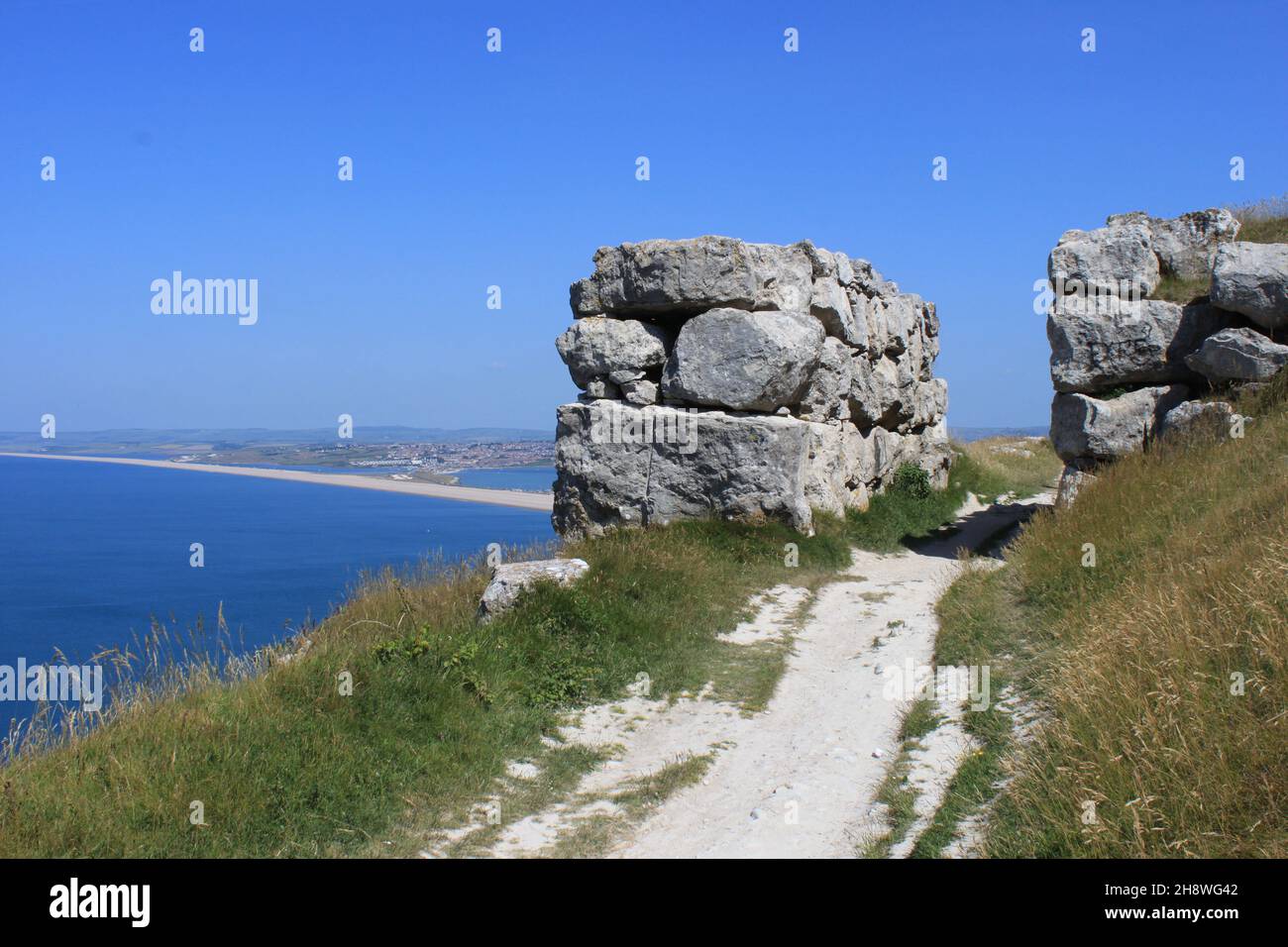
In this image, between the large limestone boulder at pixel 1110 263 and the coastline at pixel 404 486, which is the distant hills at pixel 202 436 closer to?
the coastline at pixel 404 486

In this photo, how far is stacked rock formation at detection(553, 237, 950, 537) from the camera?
1430 cm

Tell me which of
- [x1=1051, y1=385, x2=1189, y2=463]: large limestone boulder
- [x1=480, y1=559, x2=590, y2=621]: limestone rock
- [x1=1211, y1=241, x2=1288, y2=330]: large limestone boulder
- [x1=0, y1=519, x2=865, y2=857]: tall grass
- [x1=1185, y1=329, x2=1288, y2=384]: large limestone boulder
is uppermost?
[x1=1211, y1=241, x2=1288, y2=330]: large limestone boulder

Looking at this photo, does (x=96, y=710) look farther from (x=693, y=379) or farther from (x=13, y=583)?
(x=13, y=583)

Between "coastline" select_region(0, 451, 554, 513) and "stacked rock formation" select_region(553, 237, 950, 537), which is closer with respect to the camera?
"stacked rock formation" select_region(553, 237, 950, 537)

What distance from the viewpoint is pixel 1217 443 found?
12.0 m

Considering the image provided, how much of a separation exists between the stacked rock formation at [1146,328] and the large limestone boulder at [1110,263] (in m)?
0.02

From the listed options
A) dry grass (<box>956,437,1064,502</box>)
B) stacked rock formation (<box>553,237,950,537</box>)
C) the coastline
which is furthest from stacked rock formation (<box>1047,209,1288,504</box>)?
the coastline

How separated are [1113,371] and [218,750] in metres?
14.4

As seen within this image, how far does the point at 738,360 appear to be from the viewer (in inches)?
570

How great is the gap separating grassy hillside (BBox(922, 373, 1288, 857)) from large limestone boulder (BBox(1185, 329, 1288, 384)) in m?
3.87

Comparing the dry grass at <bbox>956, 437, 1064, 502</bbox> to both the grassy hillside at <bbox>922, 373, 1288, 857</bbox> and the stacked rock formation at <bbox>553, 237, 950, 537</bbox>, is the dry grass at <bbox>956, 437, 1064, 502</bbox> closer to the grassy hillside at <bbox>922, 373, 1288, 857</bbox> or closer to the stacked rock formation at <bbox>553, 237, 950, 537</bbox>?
the stacked rock formation at <bbox>553, 237, 950, 537</bbox>

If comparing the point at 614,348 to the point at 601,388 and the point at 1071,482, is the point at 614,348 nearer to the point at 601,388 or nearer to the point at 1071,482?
the point at 601,388

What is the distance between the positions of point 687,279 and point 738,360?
1543 mm

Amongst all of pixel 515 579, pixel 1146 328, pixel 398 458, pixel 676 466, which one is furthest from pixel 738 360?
pixel 398 458
